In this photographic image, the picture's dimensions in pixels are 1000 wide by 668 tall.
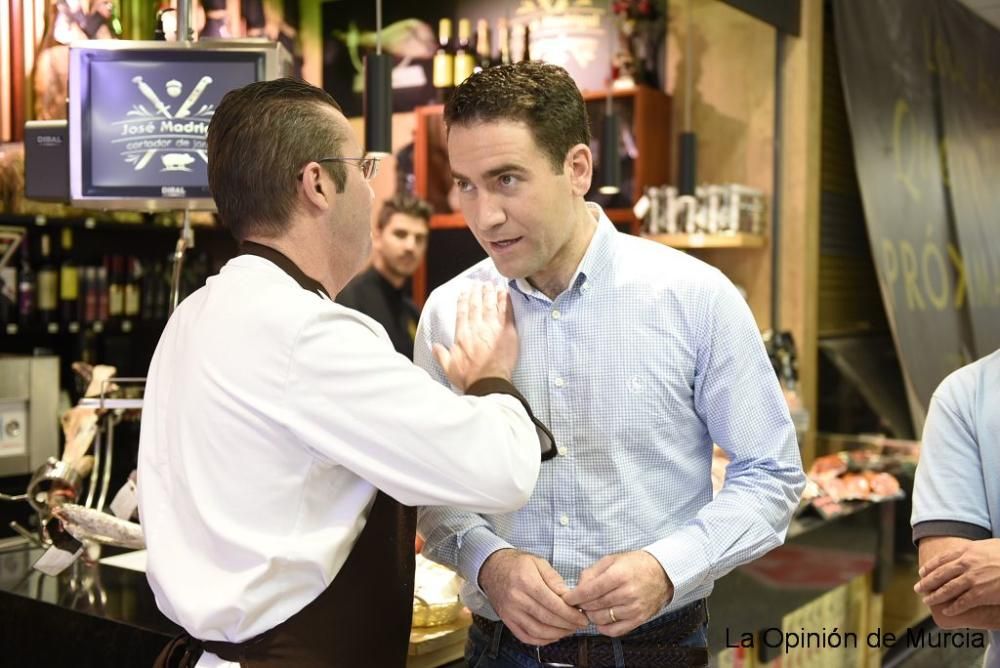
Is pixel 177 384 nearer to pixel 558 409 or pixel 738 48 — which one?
pixel 558 409

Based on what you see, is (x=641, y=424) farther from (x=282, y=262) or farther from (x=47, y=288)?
(x=47, y=288)

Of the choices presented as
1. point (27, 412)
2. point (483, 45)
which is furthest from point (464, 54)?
point (27, 412)

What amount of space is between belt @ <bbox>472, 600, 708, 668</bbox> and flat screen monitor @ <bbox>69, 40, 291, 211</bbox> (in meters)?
1.41

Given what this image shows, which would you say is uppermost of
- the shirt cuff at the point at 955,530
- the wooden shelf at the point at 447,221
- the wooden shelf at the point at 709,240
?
the wooden shelf at the point at 447,221

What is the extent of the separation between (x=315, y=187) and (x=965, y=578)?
1266mm

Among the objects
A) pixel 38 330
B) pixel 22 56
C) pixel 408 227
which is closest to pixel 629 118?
pixel 408 227

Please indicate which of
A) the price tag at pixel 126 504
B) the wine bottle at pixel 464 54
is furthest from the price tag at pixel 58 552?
the wine bottle at pixel 464 54

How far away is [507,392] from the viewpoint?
152cm

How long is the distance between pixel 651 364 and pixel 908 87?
15.0 ft

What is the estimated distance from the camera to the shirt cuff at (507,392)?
1524mm

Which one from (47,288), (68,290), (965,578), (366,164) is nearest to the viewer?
(366,164)

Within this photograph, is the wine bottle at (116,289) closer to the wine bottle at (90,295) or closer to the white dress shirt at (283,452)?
the wine bottle at (90,295)

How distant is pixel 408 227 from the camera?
196 inches

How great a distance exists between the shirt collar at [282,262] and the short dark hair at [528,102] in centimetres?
40
